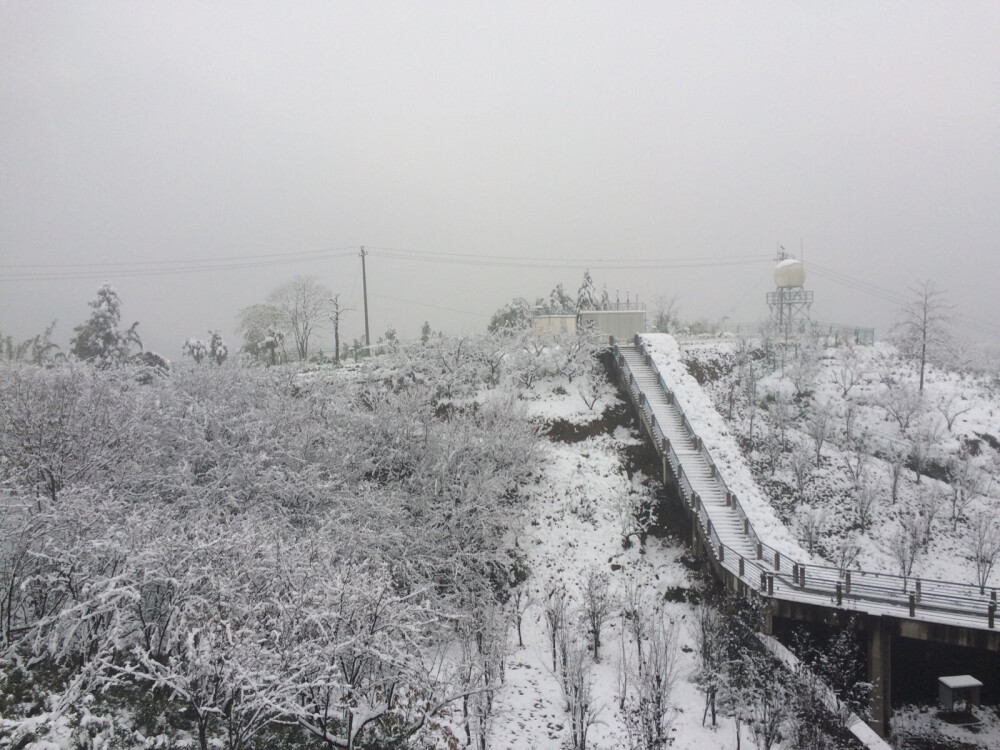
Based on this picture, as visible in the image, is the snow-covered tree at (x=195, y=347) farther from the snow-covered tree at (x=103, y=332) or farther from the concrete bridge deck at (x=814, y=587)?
the concrete bridge deck at (x=814, y=587)

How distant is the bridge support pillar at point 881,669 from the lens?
17.7 meters

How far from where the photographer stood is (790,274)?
51812 mm

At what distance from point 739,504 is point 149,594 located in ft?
66.8

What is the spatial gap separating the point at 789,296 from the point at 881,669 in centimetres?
3986

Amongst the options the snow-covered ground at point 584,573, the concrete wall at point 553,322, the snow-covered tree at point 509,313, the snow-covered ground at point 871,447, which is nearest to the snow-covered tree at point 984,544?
the snow-covered ground at point 871,447

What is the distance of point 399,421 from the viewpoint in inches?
976

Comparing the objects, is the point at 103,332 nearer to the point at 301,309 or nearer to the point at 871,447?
the point at 301,309

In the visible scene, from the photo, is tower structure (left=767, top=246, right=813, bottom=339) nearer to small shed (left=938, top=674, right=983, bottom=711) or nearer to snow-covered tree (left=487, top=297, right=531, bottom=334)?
snow-covered tree (left=487, top=297, right=531, bottom=334)

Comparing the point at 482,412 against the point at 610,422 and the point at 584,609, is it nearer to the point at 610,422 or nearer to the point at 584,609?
the point at 610,422

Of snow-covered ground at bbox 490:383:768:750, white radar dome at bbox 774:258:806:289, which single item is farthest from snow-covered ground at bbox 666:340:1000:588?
white radar dome at bbox 774:258:806:289

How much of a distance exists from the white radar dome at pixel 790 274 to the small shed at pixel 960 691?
39100 millimetres

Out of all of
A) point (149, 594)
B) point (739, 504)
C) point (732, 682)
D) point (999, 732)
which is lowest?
point (999, 732)

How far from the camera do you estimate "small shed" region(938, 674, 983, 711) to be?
18109 millimetres

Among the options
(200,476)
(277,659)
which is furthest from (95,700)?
(200,476)
